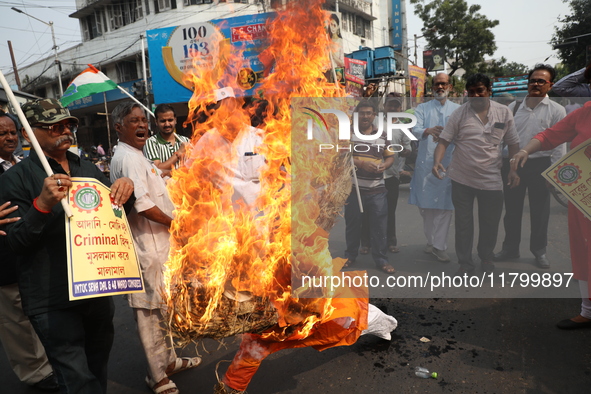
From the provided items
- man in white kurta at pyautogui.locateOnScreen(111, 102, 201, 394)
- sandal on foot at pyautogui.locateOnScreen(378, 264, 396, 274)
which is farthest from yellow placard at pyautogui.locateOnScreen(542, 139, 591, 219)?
man in white kurta at pyautogui.locateOnScreen(111, 102, 201, 394)

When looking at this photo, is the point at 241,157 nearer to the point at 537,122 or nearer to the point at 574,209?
the point at 537,122

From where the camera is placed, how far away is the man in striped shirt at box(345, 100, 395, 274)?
124 inches

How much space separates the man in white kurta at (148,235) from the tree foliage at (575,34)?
18539mm

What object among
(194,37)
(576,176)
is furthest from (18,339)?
(194,37)

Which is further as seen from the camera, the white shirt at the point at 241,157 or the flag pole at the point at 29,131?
the white shirt at the point at 241,157

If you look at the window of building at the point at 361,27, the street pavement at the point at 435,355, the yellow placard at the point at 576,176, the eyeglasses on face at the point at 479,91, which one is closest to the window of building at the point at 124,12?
the window of building at the point at 361,27

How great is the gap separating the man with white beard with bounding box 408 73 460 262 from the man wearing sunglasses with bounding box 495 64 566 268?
0.46m

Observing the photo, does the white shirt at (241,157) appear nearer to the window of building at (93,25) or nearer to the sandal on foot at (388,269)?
the sandal on foot at (388,269)

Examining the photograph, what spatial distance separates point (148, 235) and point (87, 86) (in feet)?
13.7

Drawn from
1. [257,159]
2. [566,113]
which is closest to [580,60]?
[566,113]

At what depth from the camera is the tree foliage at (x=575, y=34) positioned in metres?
17.2

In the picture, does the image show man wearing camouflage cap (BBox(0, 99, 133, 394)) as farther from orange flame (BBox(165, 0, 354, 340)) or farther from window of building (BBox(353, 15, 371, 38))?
window of building (BBox(353, 15, 371, 38))

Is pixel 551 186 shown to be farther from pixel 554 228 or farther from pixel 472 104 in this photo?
pixel 472 104

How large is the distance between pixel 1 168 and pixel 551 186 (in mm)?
4704
